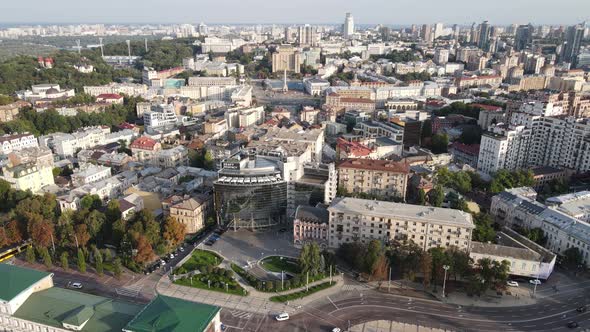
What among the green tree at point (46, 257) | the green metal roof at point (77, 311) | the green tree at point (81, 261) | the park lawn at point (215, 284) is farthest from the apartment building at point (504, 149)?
the green tree at point (46, 257)

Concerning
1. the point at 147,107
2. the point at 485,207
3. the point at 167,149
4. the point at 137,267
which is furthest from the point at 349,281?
the point at 147,107

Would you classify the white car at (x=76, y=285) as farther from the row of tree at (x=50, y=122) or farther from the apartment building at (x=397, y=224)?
the row of tree at (x=50, y=122)

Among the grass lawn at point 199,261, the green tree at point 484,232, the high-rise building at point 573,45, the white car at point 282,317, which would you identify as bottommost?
the white car at point 282,317

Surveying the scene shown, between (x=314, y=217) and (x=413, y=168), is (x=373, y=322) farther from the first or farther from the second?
(x=413, y=168)

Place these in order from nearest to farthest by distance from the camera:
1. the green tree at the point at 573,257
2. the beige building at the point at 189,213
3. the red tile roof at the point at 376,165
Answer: the green tree at the point at 573,257 < the beige building at the point at 189,213 < the red tile roof at the point at 376,165

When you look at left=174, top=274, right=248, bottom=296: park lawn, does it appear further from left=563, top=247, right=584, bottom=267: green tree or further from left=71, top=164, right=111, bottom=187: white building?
left=563, top=247, right=584, bottom=267: green tree

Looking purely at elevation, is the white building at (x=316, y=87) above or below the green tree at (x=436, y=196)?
above
